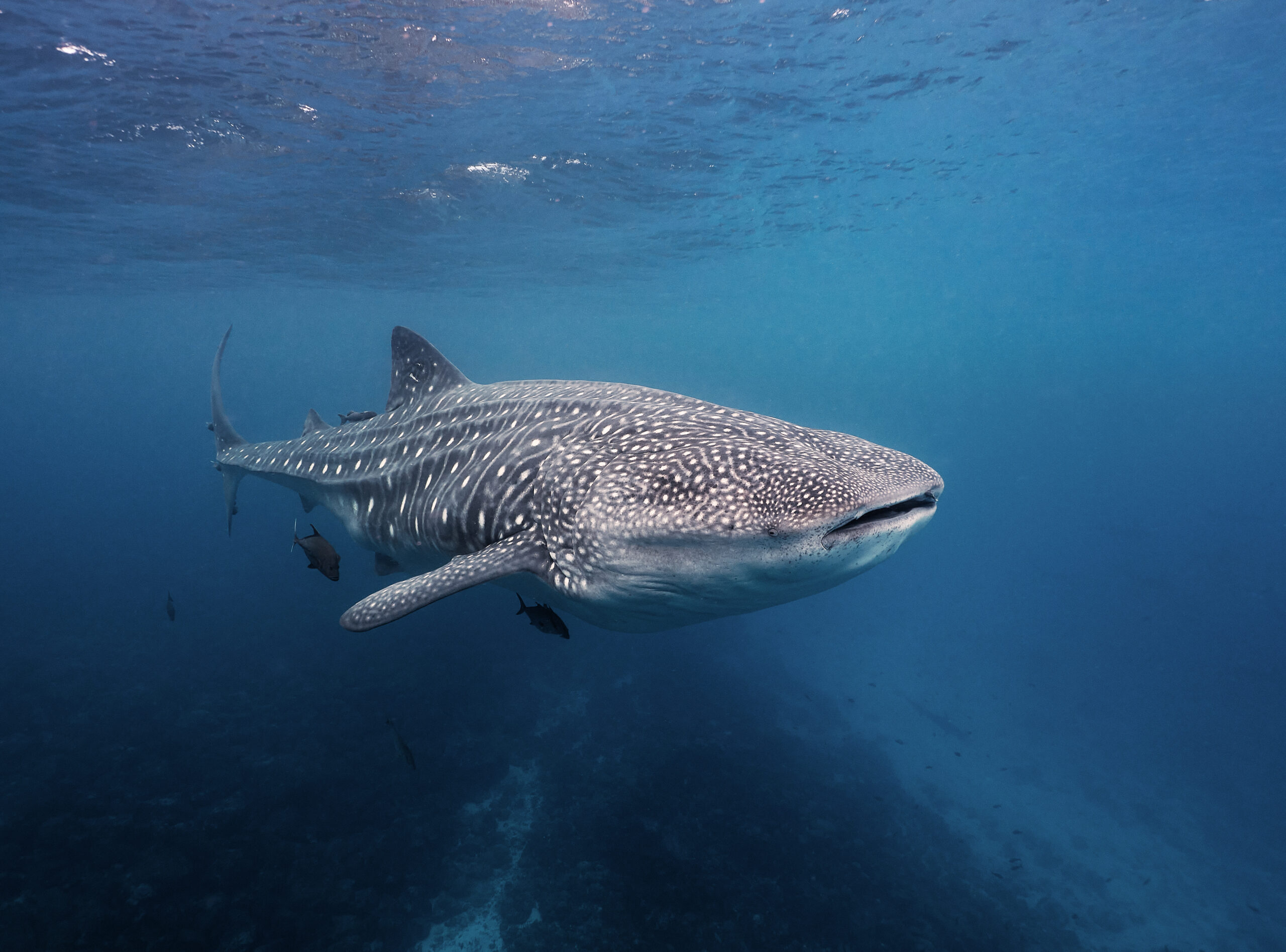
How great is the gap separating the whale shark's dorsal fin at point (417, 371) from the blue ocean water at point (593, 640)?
6.44m

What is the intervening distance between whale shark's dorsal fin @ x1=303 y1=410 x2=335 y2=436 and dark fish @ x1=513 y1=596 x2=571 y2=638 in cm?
507

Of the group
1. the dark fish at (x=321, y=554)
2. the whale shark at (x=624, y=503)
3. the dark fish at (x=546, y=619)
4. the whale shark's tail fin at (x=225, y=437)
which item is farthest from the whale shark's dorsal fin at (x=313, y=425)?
the dark fish at (x=546, y=619)

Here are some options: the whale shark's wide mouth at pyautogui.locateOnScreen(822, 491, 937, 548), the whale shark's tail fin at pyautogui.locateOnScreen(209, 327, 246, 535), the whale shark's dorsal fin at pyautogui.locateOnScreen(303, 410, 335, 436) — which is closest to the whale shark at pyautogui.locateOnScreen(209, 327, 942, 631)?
the whale shark's wide mouth at pyautogui.locateOnScreen(822, 491, 937, 548)

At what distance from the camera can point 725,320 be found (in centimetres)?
6812

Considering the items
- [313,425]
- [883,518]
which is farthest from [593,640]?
[883,518]

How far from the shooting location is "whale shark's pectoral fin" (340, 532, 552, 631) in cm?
320

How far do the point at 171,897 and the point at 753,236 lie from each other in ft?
103

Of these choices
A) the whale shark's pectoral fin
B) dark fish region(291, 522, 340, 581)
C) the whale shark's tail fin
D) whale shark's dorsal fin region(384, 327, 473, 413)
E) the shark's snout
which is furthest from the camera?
the whale shark's tail fin

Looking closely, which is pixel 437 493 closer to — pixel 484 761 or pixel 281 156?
pixel 484 761

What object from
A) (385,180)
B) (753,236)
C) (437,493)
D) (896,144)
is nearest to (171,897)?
(437,493)

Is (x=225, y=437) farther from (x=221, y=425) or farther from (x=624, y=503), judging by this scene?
(x=624, y=503)

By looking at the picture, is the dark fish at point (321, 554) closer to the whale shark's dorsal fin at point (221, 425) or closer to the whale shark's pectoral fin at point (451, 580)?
the whale shark's pectoral fin at point (451, 580)

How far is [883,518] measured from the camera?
2508 millimetres

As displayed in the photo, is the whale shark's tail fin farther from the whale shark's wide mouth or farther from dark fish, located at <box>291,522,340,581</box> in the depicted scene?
the whale shark's wide mouth
